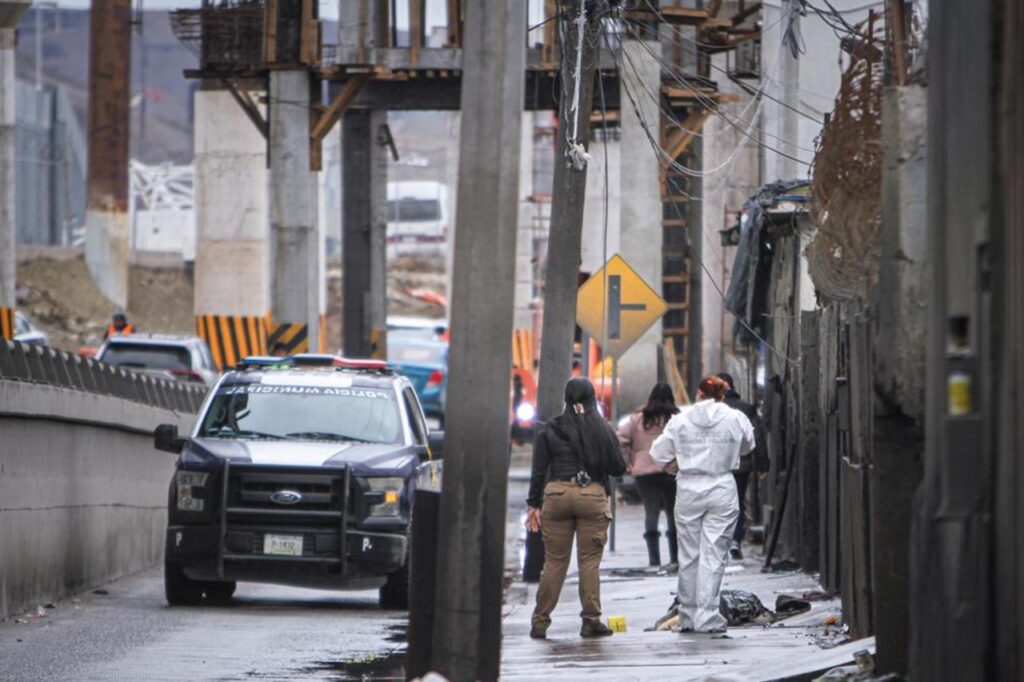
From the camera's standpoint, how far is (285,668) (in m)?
12.9

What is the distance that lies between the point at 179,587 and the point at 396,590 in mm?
1808

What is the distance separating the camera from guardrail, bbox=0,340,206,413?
16.2 meters

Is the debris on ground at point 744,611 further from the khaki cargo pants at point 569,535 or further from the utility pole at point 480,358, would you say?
the utility pole at point 480,358

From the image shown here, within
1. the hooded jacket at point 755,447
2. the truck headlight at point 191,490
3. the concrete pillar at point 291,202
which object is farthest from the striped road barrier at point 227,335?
the truck headlight at point 191,490

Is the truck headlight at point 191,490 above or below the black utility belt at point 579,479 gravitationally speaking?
below

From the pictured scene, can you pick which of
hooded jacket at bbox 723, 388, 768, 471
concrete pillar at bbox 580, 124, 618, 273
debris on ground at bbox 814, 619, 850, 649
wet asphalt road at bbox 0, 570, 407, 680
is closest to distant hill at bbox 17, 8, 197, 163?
concrete pillar at bbox 580, 124, 618, 273

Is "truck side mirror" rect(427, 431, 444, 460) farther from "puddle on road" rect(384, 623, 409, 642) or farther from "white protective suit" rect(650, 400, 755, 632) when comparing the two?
"white protective suit" rect(650, 400, 755, 632)

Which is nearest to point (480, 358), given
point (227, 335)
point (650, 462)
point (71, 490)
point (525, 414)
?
point (71, 490)

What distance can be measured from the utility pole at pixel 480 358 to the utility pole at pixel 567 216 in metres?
9.64

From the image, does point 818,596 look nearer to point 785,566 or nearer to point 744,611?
point 744,611

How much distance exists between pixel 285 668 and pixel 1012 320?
6.47 meters

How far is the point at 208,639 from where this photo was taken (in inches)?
571

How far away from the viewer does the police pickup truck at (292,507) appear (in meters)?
16.7

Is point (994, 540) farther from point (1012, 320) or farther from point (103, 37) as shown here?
point (103, 37)
